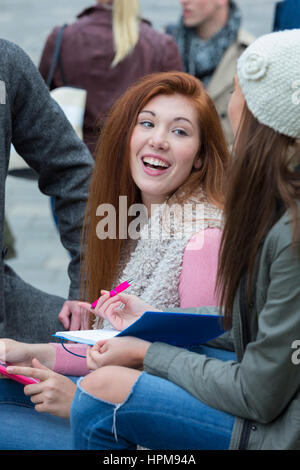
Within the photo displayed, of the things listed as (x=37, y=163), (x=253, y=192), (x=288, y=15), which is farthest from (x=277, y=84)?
(x=288, y=15)

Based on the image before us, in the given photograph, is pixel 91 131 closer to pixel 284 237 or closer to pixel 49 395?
pixel 49 395

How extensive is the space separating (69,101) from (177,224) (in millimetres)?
1577

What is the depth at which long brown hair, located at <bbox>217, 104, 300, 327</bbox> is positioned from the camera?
1.67 meters

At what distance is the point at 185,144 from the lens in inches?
95.7

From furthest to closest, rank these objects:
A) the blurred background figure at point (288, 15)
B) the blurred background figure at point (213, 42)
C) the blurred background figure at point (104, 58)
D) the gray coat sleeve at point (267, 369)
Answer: the blurred background figure at point (213, 42) → the blurred background figure at point (104, 58) → the blurred background figure at point (288, 15) → the gray coat sleeve at point (267, 369)

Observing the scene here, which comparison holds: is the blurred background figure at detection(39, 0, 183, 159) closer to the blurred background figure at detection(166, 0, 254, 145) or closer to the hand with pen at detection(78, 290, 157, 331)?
the blurred background figure at detection(166, 0, 254, 145)

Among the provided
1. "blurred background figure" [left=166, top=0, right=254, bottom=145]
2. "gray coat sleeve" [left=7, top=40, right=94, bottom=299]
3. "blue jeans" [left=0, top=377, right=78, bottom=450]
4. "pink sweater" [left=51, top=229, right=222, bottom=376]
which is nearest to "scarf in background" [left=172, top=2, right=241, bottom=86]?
"blurred background figure" [left=166, top=0, right=254, bottom=145]

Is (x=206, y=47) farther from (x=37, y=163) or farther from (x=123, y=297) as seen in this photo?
(x=123, y=297)

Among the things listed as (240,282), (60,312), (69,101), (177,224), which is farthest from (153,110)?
(69,101)

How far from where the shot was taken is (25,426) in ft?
7.16

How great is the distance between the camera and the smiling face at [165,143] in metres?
2.42

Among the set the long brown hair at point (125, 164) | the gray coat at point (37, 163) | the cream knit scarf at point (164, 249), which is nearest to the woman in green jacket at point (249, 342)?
the cream knit scarf at point (164, 249)

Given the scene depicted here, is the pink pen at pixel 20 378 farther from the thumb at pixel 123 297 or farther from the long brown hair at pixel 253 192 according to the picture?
the long brown hair at pixel 253 192

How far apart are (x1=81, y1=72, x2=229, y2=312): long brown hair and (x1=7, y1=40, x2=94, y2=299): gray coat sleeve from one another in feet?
0.47
